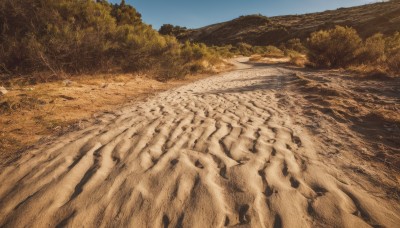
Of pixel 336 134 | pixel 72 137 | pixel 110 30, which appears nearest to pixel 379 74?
pixel 336 134

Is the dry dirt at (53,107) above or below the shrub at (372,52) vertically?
above

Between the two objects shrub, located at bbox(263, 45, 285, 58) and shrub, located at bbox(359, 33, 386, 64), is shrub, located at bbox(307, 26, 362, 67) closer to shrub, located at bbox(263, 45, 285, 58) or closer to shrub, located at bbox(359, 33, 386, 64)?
shrub, located at bbox(359, 33, 386, 64)

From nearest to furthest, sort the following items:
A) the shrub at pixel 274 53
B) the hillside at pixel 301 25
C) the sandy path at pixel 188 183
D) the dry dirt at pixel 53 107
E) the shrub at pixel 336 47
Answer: the sandy path at pixel 188 183 → the dry dirt at pixel 53 107 → the shrub at pixel 336 47 → the shrub at pixel 274 53 → the hillside at pixel 301 25

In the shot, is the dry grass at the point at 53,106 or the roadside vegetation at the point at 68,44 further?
the roadside vegetation at the point at 68,44

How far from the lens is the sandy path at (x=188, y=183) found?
5.48 feet

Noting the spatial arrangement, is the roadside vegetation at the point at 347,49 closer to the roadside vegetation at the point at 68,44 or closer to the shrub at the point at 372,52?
the shrub at the point at 372,52

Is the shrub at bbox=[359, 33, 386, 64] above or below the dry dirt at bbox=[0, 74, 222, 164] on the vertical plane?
below

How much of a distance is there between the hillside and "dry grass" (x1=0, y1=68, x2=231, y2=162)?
30541 mm

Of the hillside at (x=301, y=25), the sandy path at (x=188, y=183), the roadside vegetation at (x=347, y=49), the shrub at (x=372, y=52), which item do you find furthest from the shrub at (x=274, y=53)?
the sandy path at (x=188, y=183)

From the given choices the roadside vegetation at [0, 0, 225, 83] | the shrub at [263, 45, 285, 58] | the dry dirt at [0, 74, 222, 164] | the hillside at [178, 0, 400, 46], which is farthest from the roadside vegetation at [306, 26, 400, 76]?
the hillside at [178, 0, 400, 46]

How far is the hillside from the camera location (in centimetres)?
2749

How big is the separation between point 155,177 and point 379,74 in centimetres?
763

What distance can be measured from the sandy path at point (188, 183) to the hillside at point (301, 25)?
1206 inches

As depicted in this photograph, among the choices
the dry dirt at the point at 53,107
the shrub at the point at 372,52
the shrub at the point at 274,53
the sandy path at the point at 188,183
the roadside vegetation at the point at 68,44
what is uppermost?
the roadside vegetation at the point at 68,44
